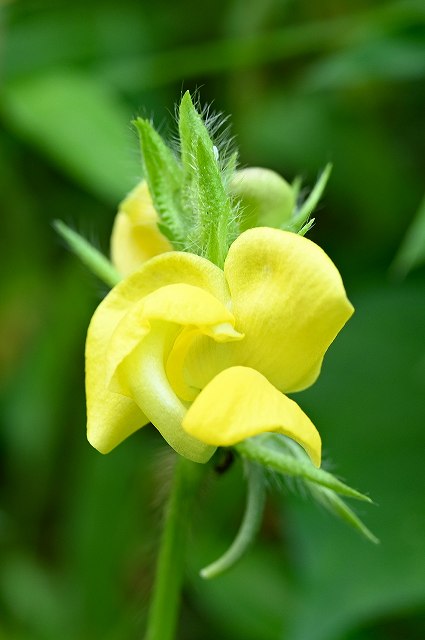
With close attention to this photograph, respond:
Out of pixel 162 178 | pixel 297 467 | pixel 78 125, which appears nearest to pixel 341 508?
pixel 297 467

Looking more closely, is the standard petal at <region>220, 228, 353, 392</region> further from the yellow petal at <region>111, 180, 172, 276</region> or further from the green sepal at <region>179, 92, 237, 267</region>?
the yellow petal at <region>111, 180, 172, 276</region>

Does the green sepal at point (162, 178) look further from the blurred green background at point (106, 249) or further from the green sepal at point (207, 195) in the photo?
the blurred green background at point (106, 249)

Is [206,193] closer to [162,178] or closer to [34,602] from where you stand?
[162,178]

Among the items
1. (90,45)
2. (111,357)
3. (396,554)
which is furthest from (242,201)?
(90,45)

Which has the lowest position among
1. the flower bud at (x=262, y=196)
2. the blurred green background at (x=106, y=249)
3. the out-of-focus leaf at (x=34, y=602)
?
the out-of-focus leaf at (x=34, y=602)

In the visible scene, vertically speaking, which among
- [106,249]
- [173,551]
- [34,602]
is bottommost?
[34,602]

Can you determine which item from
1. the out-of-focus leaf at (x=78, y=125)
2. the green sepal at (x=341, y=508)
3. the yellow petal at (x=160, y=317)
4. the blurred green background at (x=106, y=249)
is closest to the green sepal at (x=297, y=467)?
the green sepal at (x=341, y=508)
